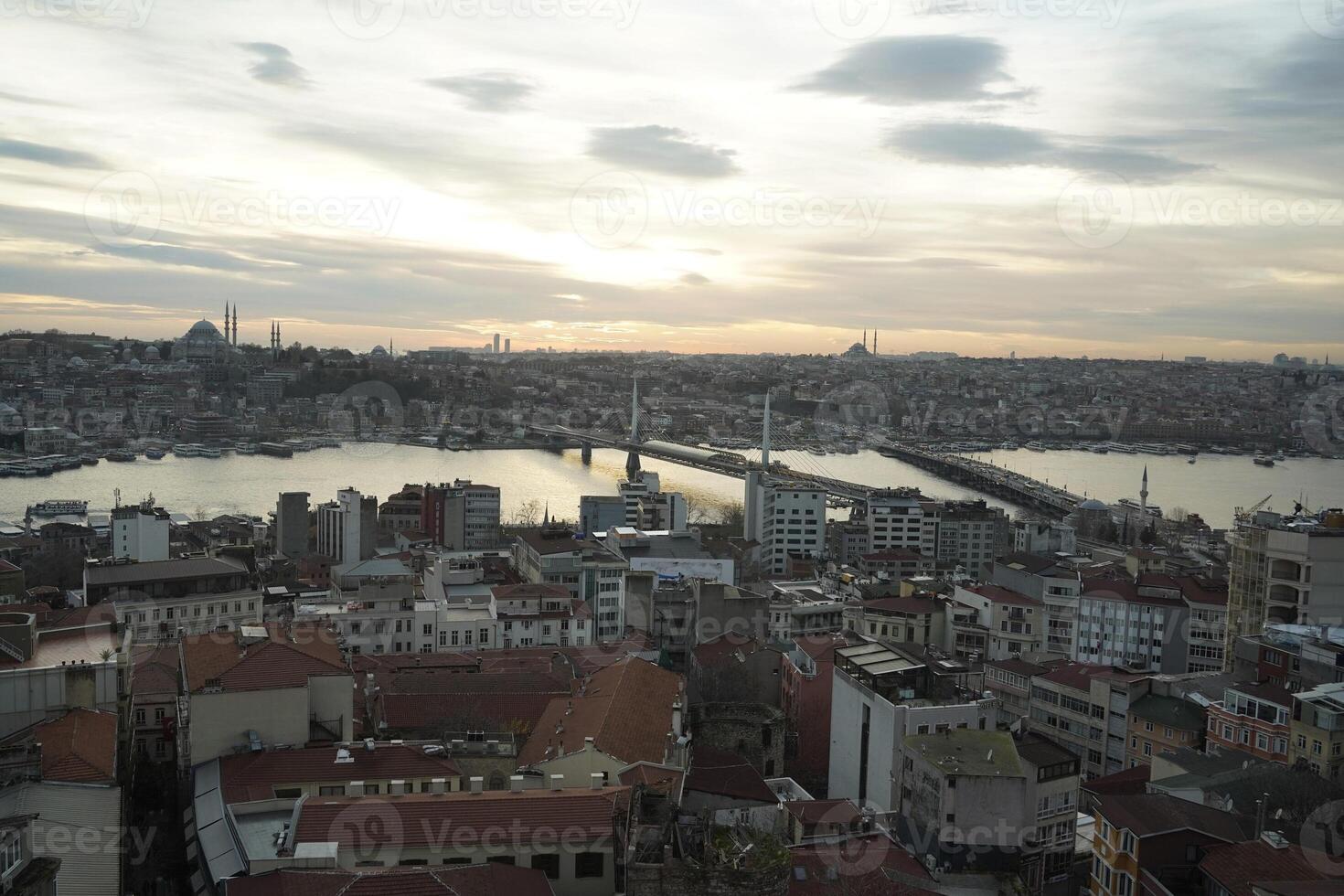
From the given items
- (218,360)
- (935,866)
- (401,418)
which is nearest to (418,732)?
(935,866)

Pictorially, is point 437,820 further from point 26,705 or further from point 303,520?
point 303,520

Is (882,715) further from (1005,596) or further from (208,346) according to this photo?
(208,346)

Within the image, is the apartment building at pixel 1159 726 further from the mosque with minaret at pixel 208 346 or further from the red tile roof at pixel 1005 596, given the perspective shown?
the mosque with minaret at pixel 208 346

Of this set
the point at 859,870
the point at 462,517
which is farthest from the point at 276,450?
the point at 859,870

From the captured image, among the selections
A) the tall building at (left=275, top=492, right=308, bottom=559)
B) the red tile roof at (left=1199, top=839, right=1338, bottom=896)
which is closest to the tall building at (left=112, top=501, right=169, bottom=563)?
the tall building at (left=275, top=492, right=308, bottom=559)

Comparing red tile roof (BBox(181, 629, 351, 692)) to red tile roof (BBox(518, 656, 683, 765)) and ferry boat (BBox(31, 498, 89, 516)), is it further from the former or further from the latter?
ferry boat (BBox(31, 498, 89, 516))
